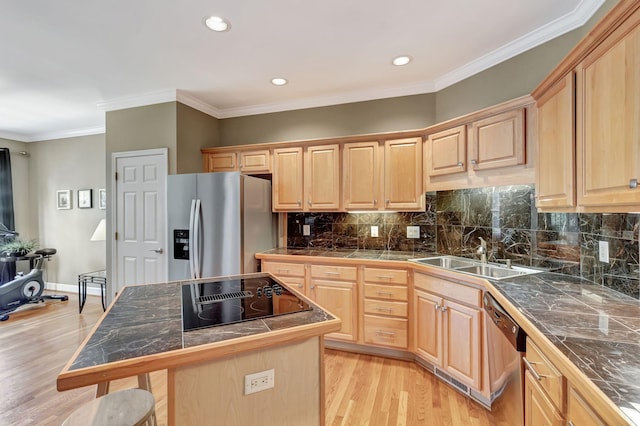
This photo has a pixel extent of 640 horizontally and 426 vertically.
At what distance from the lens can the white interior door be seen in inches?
131

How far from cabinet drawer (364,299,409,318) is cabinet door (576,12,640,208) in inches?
62.6

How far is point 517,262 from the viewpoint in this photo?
2369 mm

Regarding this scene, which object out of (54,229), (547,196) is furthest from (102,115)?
(547,196)

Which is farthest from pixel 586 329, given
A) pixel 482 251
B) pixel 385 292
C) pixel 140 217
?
pixel 140 217

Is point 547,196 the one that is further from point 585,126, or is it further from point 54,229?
point 54,229

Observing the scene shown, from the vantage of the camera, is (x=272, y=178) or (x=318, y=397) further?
(x=272, y=178)

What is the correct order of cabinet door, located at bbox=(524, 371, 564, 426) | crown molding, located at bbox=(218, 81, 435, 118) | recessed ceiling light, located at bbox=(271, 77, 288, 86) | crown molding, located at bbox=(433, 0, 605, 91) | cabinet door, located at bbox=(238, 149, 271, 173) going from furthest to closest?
cabinet door, located at bbox=(238, 149, 271, 173) < crown molding, located at bbox=(218, 81, 435, 118) < recessed ceiling light, located at bbox=(271, 77, 288, 86) < crown molding, located at bbox=(433, 0, 605, 91) < cabinet door, located at bbox=(524, 371, 564, 426)

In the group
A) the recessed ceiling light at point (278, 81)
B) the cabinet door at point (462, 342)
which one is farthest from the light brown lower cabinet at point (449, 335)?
the recessed ceiling light at point (278, 81)

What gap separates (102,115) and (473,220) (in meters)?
4.98

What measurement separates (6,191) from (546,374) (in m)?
7.19

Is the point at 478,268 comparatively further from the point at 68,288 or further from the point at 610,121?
the point at 68,288

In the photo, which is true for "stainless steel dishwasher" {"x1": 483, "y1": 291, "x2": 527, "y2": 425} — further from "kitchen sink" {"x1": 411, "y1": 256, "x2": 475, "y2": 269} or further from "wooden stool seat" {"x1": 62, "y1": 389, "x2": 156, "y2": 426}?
"wooden stool seat" {"x1": 62, "y1": 389, "x2": 156, "y2": 426}

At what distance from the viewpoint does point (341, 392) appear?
7.39 ft

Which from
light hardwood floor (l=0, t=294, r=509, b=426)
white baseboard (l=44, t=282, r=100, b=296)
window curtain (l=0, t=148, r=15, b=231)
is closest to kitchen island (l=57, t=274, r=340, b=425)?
light hardwood floor (l=0, t=294, r=509, b=426)
